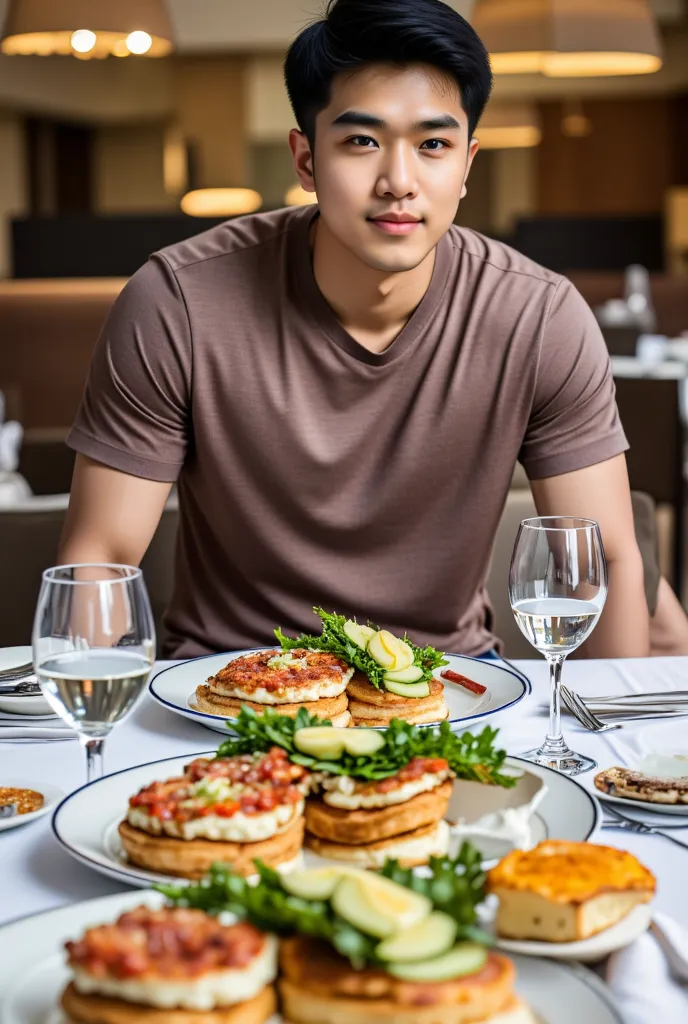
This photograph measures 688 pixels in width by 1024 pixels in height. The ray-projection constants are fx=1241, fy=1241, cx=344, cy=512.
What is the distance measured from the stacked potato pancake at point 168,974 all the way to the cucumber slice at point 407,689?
0.54 metres

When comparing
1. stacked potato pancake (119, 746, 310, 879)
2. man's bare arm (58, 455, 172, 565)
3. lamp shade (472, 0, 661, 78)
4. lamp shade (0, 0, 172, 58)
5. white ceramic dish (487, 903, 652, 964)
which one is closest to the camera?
white ceramic dish (487, 903, 652, 964)

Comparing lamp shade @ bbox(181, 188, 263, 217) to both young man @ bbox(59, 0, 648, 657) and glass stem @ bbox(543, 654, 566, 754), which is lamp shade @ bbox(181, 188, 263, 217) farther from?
glass stem @ bbox(543, 654, 566, 754)

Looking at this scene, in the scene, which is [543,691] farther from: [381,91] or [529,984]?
[381,91]

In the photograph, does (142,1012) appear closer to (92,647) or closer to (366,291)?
(92,647)

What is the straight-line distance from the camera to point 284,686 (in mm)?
1130

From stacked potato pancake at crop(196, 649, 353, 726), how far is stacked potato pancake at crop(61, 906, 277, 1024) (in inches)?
19.3

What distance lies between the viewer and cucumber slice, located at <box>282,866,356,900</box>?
0.63 metres

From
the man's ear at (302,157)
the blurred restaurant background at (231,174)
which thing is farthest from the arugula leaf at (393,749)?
the blurred restaurant background at (231,174)

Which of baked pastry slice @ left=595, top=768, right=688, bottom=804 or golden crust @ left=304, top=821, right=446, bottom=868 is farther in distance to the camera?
baked pastry slice @ left=595, top=768, right=688, bottom=804

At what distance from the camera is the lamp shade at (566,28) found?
4438 millimetres

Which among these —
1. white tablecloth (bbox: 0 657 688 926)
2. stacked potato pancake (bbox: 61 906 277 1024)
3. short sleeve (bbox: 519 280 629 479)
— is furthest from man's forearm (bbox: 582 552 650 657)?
stacked potato pancake (bbox: 61 906 277 1024)

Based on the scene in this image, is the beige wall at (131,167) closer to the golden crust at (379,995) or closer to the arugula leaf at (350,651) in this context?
the arugula leaf at (350,651)

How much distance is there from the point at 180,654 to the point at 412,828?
101 cm

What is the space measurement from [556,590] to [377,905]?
1.90 ft
